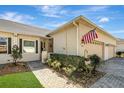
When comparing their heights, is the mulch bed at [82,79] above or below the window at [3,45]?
below

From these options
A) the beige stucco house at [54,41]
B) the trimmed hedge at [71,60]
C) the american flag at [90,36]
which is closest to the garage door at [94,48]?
the beige stucco house at [54,41]

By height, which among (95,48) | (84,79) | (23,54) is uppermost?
(95,48)

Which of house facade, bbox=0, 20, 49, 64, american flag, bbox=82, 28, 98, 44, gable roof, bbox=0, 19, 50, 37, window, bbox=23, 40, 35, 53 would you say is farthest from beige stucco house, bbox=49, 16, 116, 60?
window, bbox=23, 40, 35, 53

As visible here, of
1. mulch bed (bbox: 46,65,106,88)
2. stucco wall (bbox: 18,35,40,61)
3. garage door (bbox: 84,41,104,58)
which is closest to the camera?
mulch bed (bbox: 46,65,106,88)

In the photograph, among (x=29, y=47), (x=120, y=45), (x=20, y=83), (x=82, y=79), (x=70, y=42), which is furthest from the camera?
(x=120, y=45)

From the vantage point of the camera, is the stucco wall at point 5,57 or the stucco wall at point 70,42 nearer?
the stucco wall at point 5,57

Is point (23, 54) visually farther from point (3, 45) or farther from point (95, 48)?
point (95, 48)

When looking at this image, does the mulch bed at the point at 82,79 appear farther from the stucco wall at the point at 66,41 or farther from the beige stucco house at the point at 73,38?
the stucco wall at the point at 66,41

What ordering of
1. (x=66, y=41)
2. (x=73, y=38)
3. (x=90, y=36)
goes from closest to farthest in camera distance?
(x=90, y=36) → (x=73, y=38) → (x=66, y=41)

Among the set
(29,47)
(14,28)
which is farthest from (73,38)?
(14,28)

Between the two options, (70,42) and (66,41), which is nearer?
(70,42)

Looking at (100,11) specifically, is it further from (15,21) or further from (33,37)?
(15,21)

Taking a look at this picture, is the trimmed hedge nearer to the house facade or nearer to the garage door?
→ the garage door
